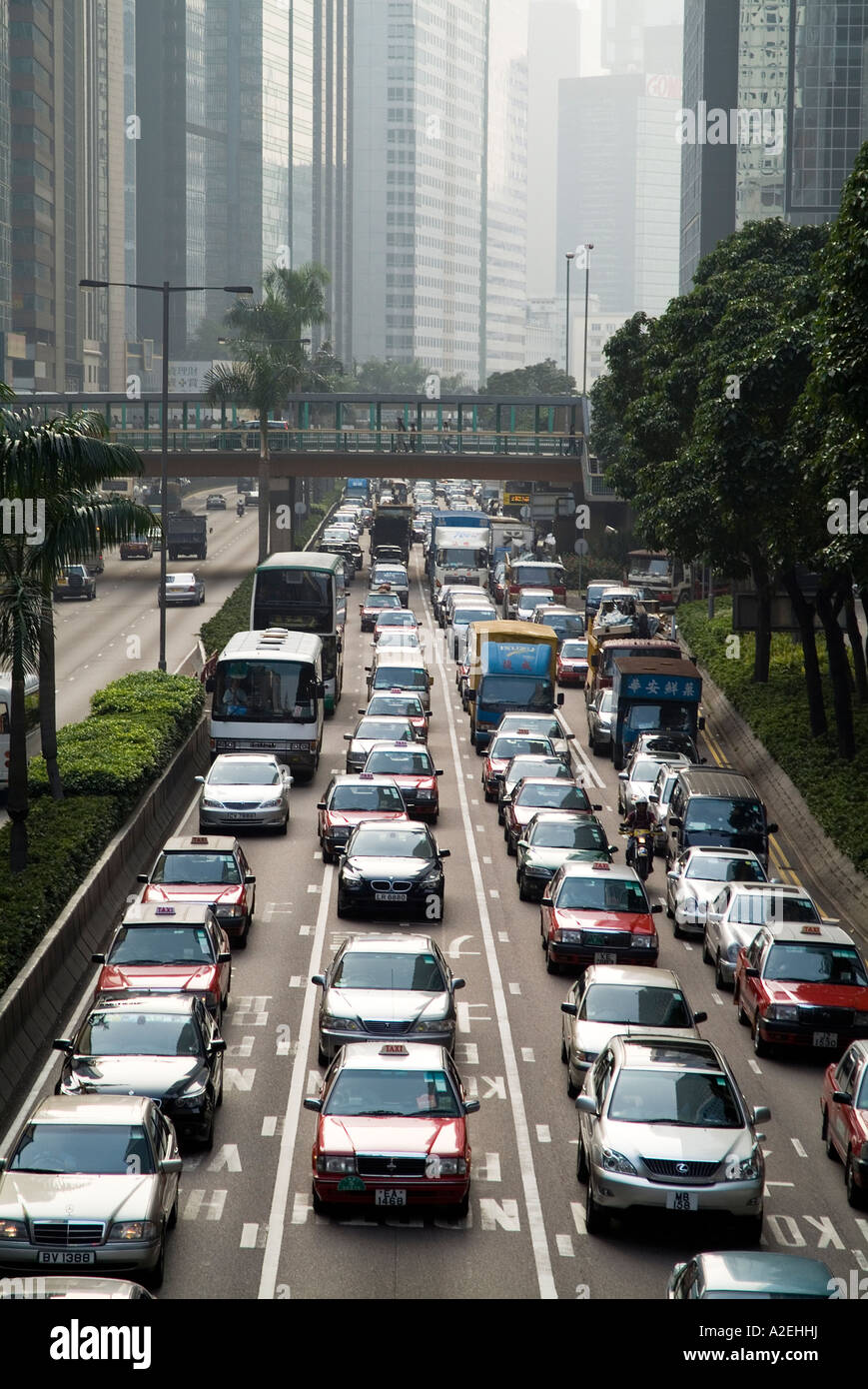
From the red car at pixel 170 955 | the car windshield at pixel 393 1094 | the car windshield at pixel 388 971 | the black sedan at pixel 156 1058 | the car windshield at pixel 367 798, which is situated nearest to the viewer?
the car windshield at pixel 393 1094

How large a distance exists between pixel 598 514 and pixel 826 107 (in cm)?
3795

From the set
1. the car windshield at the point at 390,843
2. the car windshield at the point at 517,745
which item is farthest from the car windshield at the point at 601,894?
the car windshield at the point at 517,745

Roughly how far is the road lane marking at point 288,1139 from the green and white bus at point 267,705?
11446 millimetres

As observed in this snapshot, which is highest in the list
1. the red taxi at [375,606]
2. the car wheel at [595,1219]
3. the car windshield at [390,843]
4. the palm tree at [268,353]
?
the palm tree at [268,353]

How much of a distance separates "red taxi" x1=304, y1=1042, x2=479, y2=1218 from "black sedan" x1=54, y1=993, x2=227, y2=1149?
147 cm

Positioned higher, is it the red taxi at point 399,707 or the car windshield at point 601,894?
the red taxi at point 399,707

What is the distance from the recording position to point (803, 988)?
20.9m

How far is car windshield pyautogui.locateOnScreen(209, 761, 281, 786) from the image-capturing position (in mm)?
32875

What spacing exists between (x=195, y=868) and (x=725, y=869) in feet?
26.7

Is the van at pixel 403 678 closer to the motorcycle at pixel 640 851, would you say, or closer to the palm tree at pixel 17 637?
the motorcycle at pixel 640 851

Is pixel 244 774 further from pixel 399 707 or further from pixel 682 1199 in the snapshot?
pixel 682 1199

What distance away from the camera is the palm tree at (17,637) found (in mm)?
24703

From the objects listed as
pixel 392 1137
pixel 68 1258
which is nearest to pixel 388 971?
pixel 392 1137

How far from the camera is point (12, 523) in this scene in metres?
25.5
